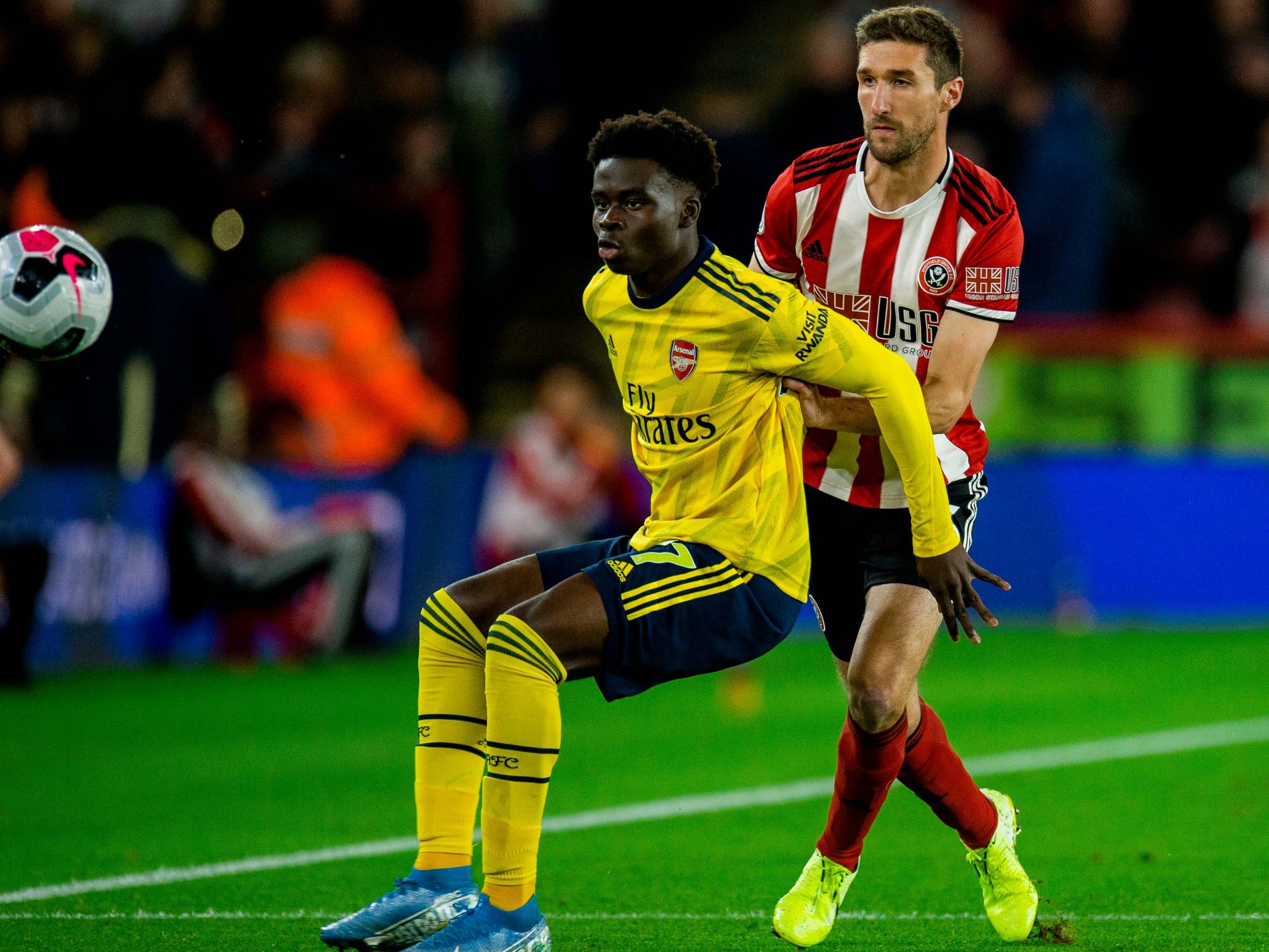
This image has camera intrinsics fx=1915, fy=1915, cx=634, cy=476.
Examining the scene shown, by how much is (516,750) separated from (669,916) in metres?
1.12

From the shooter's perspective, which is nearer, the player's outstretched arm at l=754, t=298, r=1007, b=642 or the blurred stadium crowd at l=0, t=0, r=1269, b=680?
the player's outstretched arm at l=754, t=298, r=1007, b=642

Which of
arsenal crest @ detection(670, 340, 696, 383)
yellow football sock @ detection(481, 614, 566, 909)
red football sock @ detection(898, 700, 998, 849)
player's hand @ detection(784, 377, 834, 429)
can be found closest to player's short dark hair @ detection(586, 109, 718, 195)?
arsenal crest @ detection(670, 340, 696, 383)

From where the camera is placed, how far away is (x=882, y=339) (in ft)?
17.3

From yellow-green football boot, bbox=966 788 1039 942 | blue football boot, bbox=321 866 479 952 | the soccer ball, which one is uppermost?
the soccer ball

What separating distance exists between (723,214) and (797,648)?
3167 millimetres

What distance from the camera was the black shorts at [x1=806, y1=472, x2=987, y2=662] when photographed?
524cm

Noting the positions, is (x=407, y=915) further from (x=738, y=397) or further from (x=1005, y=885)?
(x=1005, y=885)

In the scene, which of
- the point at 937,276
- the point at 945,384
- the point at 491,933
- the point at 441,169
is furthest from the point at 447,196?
the point at 491,933

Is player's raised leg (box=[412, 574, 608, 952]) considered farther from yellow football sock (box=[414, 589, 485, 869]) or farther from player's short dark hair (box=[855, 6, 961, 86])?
player's short dark hair (box=[855, 6, 961, 86])

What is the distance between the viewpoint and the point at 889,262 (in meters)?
5.20

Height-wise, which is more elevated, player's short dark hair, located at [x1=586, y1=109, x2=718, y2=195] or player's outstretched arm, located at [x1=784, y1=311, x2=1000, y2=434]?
player's short dark hair, located at [x1=586, y1=109, x2=718, y2=195]

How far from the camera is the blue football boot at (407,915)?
4.58 metres

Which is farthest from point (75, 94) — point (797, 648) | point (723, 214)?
point (797, 648)

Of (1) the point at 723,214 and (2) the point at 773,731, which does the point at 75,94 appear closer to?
(1) the point at 723,214
